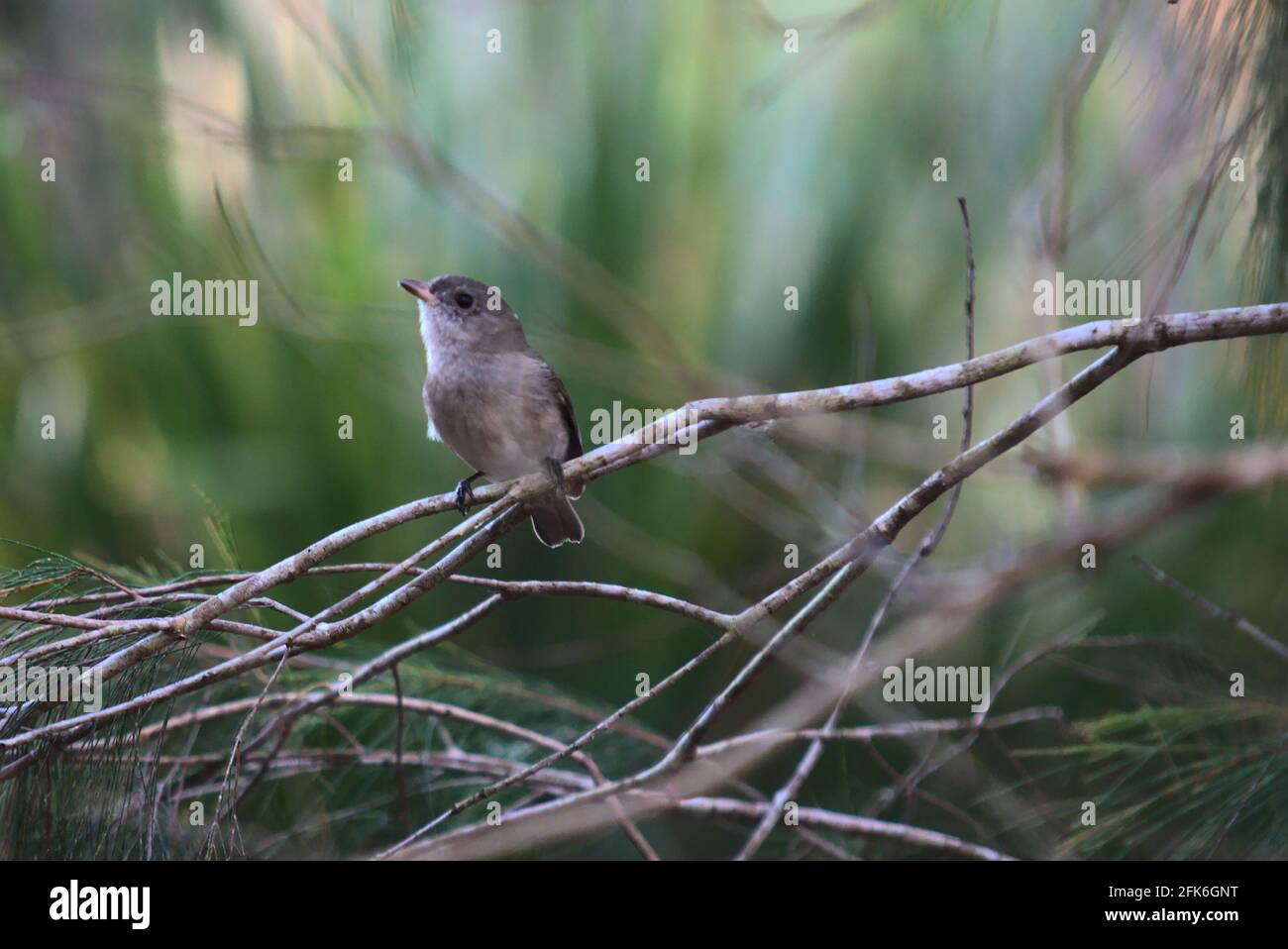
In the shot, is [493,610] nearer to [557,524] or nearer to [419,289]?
[557,524]

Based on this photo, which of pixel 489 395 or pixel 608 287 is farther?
pixel 608 287

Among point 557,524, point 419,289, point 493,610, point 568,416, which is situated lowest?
point 493,610

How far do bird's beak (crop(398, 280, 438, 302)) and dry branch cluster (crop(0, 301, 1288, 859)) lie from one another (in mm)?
721

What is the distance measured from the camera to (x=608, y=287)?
2.76 m

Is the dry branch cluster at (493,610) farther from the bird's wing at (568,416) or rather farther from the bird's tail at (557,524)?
the bird's wing at (568,416)

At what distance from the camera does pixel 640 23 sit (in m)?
3.24

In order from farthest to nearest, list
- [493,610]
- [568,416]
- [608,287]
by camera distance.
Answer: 1. [608,287]
2. [568,416]
3. [493,610]

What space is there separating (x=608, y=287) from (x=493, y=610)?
1.29 meters

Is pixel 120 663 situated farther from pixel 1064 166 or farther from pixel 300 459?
pixel 1064 166

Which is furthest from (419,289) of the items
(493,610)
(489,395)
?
(493,610)

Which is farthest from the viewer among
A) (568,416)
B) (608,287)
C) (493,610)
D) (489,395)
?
(608,287)

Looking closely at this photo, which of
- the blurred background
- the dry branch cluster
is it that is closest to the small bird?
the blurred background

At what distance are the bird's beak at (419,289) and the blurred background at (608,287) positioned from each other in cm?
21

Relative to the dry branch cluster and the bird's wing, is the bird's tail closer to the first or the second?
the bird's wing
